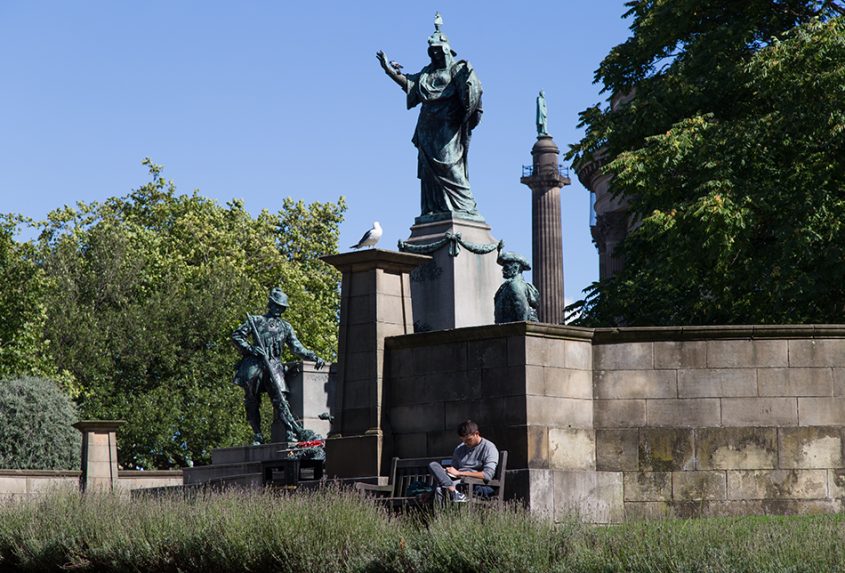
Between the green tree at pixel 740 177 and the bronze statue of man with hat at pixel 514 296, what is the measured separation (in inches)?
190

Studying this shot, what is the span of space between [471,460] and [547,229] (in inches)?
2244

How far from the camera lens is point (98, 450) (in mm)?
28812

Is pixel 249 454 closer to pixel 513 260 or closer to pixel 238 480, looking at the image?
pixel 238 480

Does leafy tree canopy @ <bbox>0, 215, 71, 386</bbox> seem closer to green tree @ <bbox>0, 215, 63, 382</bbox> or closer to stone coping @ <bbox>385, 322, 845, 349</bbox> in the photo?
green tree @ <bbox>0, 215, 63, 382</bbox>

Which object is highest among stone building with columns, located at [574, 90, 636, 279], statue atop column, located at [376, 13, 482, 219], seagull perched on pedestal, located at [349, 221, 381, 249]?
stone building with columns, located at [574, 90, 636, 279]

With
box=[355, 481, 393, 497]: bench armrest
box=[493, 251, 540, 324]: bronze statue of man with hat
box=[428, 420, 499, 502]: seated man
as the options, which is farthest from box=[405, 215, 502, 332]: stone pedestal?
box=[428, 420, 499, 502]: seated man

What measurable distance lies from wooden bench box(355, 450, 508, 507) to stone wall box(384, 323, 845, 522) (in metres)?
0.54

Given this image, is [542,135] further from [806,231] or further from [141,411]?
[806,231]

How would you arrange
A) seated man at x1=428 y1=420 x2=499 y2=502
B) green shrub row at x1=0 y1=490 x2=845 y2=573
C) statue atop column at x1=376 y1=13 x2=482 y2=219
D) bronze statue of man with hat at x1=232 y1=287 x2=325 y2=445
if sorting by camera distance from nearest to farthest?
green shrub row at x1=0 y1=490 x2=845 y2=573 < seated man at x1=428 y1=420 x2=499 y2=502 < statue atop column at x1=376 y1=13 x2=482 y2=219 < bronze statue of man with hat at x1=232 y1=287 x2=325 y2=445

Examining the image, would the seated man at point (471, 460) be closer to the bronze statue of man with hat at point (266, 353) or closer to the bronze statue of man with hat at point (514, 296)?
the bronze statue of man with hat at point (514, 296)

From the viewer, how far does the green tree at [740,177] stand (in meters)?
24.5

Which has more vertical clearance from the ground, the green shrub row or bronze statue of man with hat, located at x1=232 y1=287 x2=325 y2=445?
bronze statue of man with hat, located at x1=232 y1=287 x2=325 y2=445

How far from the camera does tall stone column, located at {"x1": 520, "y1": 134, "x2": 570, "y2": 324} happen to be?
69750 millimetres

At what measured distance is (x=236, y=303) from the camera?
50688 mm
